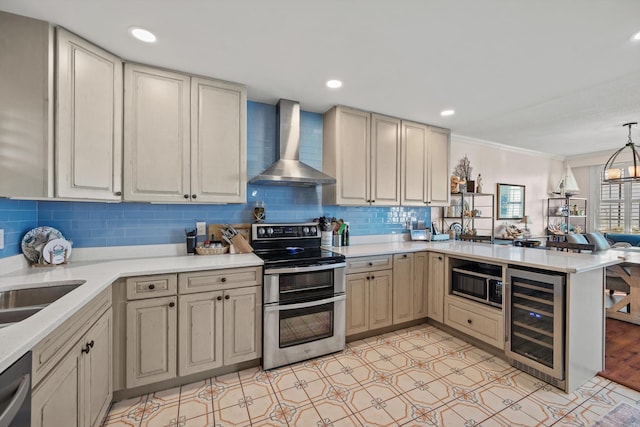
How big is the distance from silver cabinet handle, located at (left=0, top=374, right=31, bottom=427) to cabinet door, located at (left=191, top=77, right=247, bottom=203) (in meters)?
1.56

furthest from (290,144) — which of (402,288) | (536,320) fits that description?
(536,320)

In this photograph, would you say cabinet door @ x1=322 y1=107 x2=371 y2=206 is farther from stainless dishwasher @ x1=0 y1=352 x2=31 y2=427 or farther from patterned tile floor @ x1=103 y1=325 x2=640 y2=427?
stainless dishwasher @ x1=0 y1=352 x2=31 y2=427

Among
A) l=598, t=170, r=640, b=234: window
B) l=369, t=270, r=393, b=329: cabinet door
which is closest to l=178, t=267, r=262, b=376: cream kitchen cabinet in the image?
l=369, t=270, r=393, b=329: cabinet door

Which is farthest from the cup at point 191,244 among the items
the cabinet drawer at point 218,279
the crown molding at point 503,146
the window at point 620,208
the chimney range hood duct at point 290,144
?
the window at point 620,208

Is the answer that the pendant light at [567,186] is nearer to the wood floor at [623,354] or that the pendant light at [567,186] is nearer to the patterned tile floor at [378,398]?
the wood floor at [623,354]

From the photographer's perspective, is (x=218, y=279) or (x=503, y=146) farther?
(x=503, y=146)

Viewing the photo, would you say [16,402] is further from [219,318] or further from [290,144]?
[290,144]

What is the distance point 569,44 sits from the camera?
1847 millimetres

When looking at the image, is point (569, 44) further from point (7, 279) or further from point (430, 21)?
point (7, 279)

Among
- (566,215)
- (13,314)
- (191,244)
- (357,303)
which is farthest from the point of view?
(566,215)

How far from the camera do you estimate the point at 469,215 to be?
413cm

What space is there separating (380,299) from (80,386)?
2320mm

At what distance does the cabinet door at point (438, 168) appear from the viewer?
357 cm

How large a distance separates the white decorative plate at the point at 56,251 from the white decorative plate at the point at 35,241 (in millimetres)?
40
